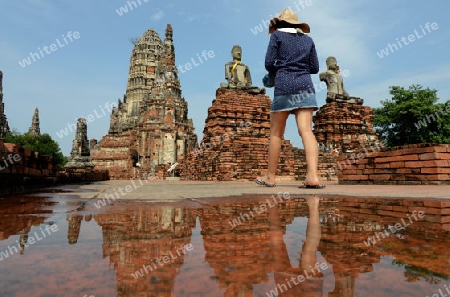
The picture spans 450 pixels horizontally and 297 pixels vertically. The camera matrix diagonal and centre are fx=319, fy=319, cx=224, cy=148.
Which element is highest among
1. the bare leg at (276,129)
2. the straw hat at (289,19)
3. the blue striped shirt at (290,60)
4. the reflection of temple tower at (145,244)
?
the straw hat at (289,19)

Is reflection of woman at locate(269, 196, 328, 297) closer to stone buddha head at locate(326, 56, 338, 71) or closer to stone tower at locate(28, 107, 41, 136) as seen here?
stone buddha head at locate(326, 56, 338, 71)

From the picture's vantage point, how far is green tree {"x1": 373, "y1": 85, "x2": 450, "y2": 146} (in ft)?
77.4

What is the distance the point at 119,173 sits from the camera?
118 ft

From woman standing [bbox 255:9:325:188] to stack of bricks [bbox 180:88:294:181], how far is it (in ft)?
17.1

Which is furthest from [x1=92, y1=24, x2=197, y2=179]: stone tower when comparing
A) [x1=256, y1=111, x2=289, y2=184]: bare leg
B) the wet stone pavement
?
the wet stone pavement

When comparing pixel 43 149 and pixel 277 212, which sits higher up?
pixel 43 149

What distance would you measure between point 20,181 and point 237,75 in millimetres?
9117

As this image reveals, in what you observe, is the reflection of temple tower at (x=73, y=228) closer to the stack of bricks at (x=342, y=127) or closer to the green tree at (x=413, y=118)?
the stack of bricks at (x=342, y=127)

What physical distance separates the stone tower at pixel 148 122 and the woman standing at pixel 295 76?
25091 mm

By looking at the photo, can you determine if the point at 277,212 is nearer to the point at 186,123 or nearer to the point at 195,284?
the point at 195,284

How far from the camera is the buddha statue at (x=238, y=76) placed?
1194cm

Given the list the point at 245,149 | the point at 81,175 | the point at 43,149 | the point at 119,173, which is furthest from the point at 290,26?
the point at 43,149

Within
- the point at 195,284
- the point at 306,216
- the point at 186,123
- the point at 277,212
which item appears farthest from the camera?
the point at 186,123

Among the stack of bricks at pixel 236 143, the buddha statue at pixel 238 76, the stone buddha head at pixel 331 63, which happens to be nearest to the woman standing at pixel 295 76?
the stack of bricks at pixel 236 143
